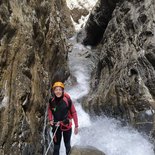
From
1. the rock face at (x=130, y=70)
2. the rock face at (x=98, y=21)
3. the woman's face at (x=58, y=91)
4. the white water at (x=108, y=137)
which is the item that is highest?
the rock face at (x=98, y=21)

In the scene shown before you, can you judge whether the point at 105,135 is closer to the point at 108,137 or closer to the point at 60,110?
the point at 108,137

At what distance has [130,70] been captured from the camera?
1328 centimetres

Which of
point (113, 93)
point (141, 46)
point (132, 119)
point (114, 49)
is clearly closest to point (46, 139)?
point (132, 119)

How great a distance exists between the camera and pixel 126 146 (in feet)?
36.8

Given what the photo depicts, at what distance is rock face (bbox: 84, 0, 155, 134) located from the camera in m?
12.0

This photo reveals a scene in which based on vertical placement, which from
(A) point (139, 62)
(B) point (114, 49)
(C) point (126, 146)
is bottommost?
(C) point (126, 146)

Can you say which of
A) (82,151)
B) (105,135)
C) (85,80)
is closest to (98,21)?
(85,80)

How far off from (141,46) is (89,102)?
168 inches

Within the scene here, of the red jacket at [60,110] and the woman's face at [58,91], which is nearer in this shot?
the woman's face at [58,91]

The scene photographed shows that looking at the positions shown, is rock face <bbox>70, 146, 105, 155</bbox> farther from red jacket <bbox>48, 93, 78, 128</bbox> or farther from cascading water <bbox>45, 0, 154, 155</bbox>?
cascading water <bbox>45, 0, 154, 155</bbox>

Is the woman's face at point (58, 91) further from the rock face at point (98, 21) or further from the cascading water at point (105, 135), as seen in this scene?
the rock face at point (98, 21)

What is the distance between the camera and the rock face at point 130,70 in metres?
12.0

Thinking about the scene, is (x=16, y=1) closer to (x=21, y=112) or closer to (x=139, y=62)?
(x=21, y=112)

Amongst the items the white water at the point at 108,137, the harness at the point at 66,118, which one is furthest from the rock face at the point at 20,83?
the white water at the point at 108,137
